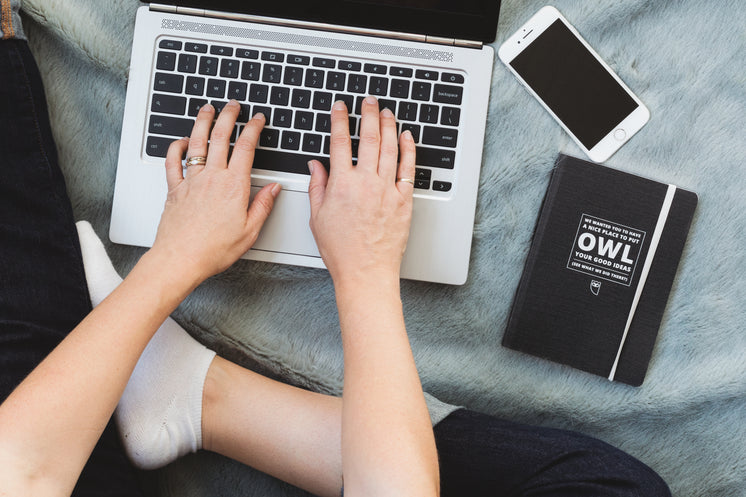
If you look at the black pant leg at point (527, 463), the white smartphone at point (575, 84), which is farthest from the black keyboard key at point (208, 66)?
the black pant leg at point (527, 463)

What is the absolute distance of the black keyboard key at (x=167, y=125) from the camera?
24.5 inches

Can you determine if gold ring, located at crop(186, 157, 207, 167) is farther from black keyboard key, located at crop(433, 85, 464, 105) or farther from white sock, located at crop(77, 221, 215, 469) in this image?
black keyboard key, located at crop(433, 85, 464, 105)

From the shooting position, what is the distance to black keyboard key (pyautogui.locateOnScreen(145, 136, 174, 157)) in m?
0.62

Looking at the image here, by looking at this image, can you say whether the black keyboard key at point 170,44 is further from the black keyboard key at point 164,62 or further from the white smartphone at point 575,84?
the white smartphone at point 575,84

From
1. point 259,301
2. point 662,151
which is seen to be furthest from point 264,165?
point 662,151

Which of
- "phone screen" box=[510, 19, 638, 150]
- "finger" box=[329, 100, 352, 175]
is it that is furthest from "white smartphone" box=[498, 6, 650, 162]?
"finger" box=[329, 100, 352, 175]

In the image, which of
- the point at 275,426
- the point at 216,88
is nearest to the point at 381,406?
the point at 275,426

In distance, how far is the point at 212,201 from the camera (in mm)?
602

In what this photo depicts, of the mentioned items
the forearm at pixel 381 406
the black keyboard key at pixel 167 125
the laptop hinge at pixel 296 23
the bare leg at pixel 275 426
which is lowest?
the bare leg at pixel 275 426

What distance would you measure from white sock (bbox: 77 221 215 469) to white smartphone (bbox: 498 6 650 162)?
506 millimetres

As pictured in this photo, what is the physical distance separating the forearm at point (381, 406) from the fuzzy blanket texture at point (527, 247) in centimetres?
10

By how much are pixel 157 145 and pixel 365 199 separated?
24 centimetres

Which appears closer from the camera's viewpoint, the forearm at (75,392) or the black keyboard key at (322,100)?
the forearm at (75,392)

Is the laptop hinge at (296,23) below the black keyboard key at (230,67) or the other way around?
the other way around
